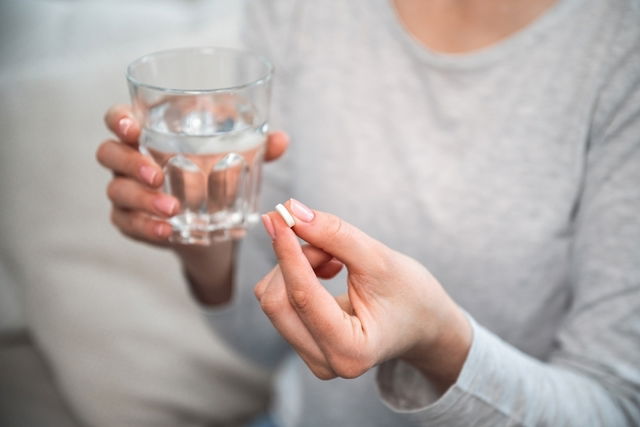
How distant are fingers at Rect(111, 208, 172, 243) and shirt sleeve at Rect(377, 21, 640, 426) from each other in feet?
0.87

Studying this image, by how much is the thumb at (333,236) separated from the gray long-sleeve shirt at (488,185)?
174mm

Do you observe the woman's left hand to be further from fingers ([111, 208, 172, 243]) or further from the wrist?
fingers ([111, 208, 172, 243])

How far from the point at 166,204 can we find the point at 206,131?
0.08 m

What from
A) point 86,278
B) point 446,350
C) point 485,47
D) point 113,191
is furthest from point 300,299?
point 86,278

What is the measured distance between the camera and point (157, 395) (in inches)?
40.6

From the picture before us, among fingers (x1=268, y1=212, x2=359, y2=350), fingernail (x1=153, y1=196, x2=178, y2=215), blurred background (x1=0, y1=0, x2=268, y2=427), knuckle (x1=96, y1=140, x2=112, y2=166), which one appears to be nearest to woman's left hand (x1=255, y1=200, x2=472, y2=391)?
fingers (x1=268, y1=212, x2=359, y2=350)

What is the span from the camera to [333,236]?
1.55ft

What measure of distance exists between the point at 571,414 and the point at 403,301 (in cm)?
26

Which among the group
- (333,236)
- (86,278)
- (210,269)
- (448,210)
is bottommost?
(86,278)

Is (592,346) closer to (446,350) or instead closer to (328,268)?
(446,350)

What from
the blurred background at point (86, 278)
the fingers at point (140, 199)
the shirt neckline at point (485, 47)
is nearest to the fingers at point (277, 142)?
the fingers at point (140, 199)

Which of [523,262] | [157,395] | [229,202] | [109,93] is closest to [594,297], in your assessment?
[523,262]

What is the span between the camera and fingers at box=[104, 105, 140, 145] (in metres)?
0.59

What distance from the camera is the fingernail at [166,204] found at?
60 cm
